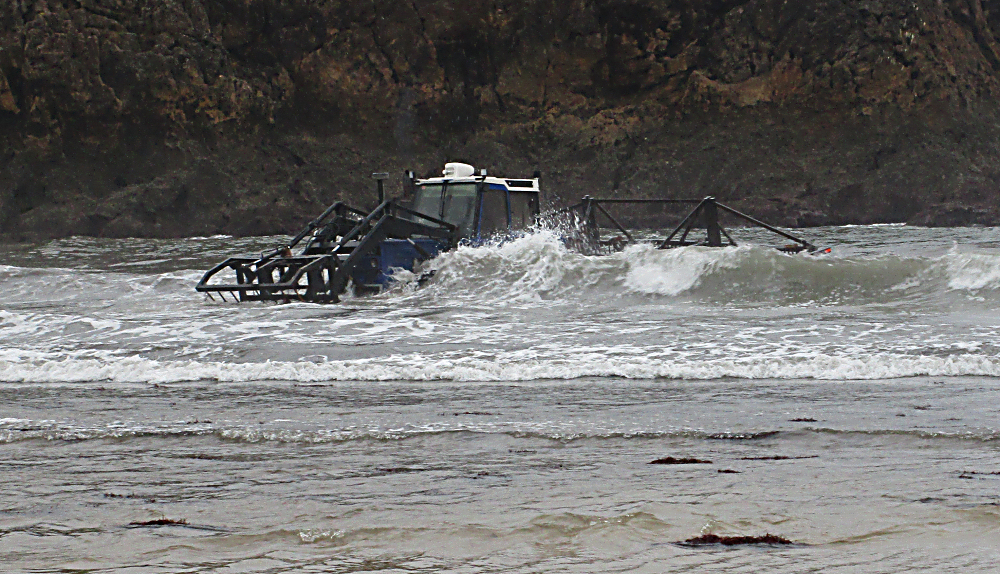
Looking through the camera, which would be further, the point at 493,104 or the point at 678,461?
the point at 493,104

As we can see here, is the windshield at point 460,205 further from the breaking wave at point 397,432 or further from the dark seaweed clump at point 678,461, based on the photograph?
the dark seaweed clump at point 678,461

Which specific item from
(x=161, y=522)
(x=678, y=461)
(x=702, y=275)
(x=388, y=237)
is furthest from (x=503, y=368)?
(x=388, y=237)

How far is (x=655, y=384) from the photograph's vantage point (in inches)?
263

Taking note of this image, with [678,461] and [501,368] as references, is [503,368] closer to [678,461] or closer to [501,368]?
[501,368]

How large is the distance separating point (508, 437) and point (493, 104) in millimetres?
41931

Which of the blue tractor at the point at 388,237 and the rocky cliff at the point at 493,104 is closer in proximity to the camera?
the blue tractor at the point at 388,237

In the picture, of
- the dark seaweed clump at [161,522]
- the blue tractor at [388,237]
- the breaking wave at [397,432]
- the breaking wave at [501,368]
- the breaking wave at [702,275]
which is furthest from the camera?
the blue tractor at [388,237]

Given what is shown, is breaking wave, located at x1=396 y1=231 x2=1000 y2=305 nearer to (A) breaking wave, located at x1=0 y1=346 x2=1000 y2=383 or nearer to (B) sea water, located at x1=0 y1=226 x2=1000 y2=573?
(B) sea water, located at x1=0 y1=226 x2=1000 y2=573

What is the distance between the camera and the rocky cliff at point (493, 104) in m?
40.9

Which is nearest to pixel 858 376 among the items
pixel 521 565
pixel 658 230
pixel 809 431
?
pixel 809 431

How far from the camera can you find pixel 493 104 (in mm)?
45781

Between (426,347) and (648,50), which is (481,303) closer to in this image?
(426,347)

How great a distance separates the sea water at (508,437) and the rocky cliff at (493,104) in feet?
101

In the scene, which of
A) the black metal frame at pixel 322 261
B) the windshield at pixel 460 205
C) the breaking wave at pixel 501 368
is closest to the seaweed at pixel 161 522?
the breaking wave at pixel 501 368
